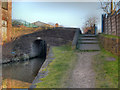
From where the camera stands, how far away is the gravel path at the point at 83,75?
4.75 metres

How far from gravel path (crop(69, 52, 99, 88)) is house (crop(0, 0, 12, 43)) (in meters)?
12.7

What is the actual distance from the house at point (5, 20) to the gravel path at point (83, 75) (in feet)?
41.5

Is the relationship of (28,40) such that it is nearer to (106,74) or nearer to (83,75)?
(83,75)

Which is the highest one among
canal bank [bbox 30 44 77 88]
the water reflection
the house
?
the house

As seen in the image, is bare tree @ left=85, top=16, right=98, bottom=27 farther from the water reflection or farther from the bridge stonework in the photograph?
the water reflection

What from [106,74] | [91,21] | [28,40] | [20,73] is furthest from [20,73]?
[91,21]

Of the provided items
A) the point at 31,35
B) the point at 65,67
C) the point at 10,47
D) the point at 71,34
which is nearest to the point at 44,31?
the point at 31,35

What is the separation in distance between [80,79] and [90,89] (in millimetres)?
866

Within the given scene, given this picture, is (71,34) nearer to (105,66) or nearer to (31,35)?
(31,35)

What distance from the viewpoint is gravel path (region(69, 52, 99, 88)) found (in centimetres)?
475

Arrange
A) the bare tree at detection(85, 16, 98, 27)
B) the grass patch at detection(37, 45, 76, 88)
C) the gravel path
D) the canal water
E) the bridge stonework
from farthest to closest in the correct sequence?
the bare tree at detection(85, 16, 98, 27)
the bridge stonework
the canal water
the grass patch at detection(37, 45, 76, 88)
the gravel path

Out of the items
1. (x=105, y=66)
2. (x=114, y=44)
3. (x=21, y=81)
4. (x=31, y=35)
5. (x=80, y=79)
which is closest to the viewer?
(x=80, y=79)

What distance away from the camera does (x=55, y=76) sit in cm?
558

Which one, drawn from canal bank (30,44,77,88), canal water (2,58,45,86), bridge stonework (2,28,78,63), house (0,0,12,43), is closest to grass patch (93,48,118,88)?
canal bank (30,44,77,88)
